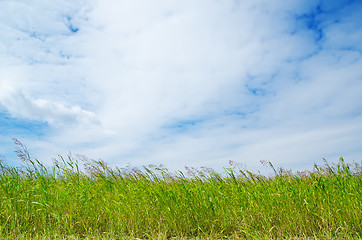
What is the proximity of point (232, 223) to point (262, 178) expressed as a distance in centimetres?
155

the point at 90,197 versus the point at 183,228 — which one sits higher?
the point at 90,197

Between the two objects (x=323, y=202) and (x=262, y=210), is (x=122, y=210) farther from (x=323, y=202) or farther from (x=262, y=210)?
(x=323, y=202)

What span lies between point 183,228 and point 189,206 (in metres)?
0.33

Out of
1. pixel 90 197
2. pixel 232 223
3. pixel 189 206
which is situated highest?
pixel 90 197

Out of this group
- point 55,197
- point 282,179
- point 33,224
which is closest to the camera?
point 33,224

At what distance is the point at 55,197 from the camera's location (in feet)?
15.4

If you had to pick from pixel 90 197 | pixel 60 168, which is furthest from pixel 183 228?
pixel 60 168

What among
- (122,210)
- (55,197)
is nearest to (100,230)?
(122,210)

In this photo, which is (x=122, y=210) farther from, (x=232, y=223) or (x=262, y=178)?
(x=262, y=178)

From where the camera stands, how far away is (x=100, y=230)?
423 centimetres

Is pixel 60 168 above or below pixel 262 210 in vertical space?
above

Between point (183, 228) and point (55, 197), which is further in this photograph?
point (55, 197)

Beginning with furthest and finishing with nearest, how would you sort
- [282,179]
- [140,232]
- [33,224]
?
1. [282,179]
2. [33,224]
3. [140,232]

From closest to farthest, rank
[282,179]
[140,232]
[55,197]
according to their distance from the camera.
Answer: [140,232], [55,197], [282,179]
